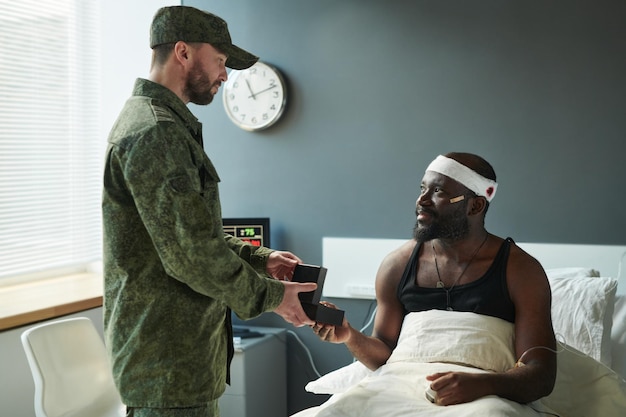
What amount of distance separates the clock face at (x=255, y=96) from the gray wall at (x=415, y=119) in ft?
0.22

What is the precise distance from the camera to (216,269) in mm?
1551

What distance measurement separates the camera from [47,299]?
3158mm

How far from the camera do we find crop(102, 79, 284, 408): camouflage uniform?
1.52 meters

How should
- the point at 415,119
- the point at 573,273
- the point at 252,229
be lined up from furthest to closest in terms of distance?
the point at 252,229 < the point at 415,119 < the point at 573,273

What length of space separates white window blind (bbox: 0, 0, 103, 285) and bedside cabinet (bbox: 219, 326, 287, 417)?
1.13 meters

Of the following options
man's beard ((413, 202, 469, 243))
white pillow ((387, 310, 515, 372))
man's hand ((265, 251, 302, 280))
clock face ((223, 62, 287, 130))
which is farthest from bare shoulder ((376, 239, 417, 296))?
clock face ((223, 62, 287, 130))

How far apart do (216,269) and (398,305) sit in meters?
1.06

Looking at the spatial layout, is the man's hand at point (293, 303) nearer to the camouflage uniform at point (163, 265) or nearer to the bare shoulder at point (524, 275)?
the camouflage uniform at point (163, 265)

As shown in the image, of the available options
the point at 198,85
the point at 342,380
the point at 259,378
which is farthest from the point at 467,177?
the point at 259,378

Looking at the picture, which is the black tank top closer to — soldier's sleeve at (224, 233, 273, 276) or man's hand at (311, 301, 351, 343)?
man's hand at (311, 301, 351, 343)

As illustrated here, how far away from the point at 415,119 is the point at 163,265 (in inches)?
80.6

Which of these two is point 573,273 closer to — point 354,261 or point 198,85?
point 354,261

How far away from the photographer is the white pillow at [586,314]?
8.32ft

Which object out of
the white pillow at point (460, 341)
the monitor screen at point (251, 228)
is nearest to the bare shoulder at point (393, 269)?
the white pillow at point (460, 341)
